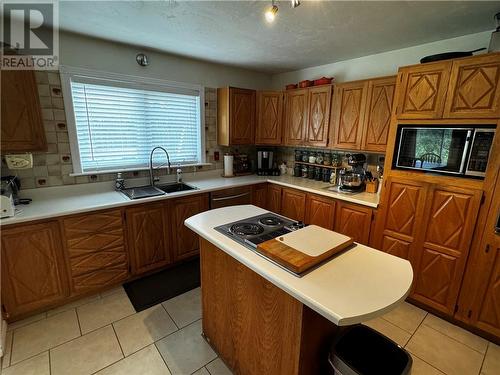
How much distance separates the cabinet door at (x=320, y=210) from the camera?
2746mm

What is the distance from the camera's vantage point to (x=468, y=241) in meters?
1.87

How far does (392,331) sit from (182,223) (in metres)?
2.23

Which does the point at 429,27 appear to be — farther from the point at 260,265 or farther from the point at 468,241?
the point at 260,265

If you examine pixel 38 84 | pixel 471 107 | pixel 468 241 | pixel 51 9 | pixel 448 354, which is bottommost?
pixel 448 354

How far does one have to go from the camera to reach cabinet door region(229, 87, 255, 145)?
3277 millimetres

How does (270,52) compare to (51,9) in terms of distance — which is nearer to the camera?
(51,9)

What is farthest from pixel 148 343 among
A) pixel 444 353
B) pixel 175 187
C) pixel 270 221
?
pixel 444 353

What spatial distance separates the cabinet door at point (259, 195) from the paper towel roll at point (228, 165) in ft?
1.65

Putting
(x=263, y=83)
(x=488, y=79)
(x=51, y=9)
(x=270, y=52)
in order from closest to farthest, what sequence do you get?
(x=488, y=79) < (x=51, y=9) < (x=270, y=52) < (x=263, y=83)

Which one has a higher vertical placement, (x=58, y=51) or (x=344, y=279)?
(x=58, y=51)

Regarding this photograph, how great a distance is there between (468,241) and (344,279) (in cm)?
153

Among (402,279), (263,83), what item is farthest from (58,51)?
(402,279)

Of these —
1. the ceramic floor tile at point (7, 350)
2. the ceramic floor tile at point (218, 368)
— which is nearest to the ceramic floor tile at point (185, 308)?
the ceramic floor tile at point (218, 368)

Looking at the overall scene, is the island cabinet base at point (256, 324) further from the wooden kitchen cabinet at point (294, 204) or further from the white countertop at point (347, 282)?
the wooden kitchen cabinet at point (294, 204)
